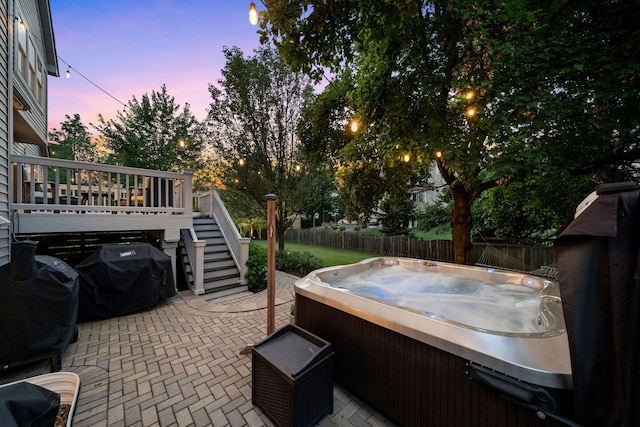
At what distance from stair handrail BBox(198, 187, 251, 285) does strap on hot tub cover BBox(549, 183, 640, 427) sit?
5.47 m

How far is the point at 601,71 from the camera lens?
329cm

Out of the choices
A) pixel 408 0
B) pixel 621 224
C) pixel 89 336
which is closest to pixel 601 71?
pixel 408 0

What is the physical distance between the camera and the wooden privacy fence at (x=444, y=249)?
7.42 meters

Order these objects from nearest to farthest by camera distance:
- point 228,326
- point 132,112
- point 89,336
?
point 89,336 < point 228,326 < point 132,112

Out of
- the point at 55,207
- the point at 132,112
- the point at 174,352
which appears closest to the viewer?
the point at 174,352

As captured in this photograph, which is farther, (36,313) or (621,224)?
(36,313)

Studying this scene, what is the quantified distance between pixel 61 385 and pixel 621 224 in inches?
168

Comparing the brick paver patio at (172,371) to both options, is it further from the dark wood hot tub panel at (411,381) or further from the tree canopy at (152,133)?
the tree canopy at (152,133)

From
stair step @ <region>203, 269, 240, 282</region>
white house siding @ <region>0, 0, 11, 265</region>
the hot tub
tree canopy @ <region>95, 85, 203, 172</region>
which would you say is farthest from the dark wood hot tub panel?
tree canopy @ <region>95, 85, 203, 172</region>

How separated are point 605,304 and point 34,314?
4722 millimetres

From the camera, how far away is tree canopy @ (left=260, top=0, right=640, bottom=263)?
3.15 m

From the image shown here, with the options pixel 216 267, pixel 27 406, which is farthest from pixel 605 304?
pixel 216 267

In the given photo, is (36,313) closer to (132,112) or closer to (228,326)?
(228,326)

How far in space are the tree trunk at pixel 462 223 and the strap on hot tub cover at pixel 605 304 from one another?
18.4ft
